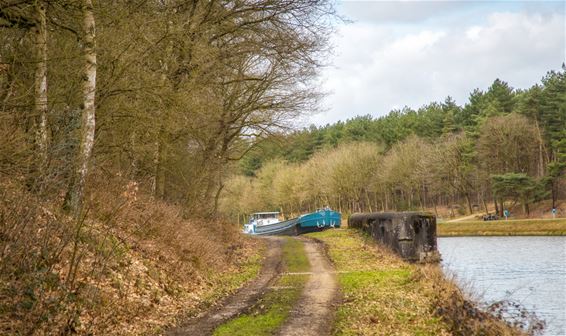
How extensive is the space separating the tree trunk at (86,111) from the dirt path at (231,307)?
11.0ft

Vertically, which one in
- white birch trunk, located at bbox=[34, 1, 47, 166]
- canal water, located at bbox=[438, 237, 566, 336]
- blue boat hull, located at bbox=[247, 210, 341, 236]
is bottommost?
canal water, located at bbox=[438, 237, 566, 336]

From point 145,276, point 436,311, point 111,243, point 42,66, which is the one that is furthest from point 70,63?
point 436,311

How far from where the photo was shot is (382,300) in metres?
12.7

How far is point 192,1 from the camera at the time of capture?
1989 cm

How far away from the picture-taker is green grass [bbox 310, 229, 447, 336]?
1040cm

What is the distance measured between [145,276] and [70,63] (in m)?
4.80

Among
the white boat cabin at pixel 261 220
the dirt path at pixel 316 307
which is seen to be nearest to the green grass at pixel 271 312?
the dirt path at pixel 316 307

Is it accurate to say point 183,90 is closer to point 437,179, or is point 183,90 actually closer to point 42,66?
point 42,66

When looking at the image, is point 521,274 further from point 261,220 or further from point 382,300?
point 261,220

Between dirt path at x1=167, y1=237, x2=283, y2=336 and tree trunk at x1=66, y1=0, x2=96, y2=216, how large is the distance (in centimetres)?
334

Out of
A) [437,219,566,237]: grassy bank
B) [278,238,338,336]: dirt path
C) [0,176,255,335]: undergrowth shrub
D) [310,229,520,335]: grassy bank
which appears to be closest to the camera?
[0,176,255,335]: undergrowth shrub

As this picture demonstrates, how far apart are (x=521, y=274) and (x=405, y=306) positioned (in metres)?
15.2

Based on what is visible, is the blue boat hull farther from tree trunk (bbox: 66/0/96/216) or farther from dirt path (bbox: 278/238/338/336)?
tree trunk (bbox: 66/0/96/216)

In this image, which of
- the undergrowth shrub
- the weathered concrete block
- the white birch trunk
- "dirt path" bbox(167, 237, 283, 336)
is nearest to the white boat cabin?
the weathered concrete block
